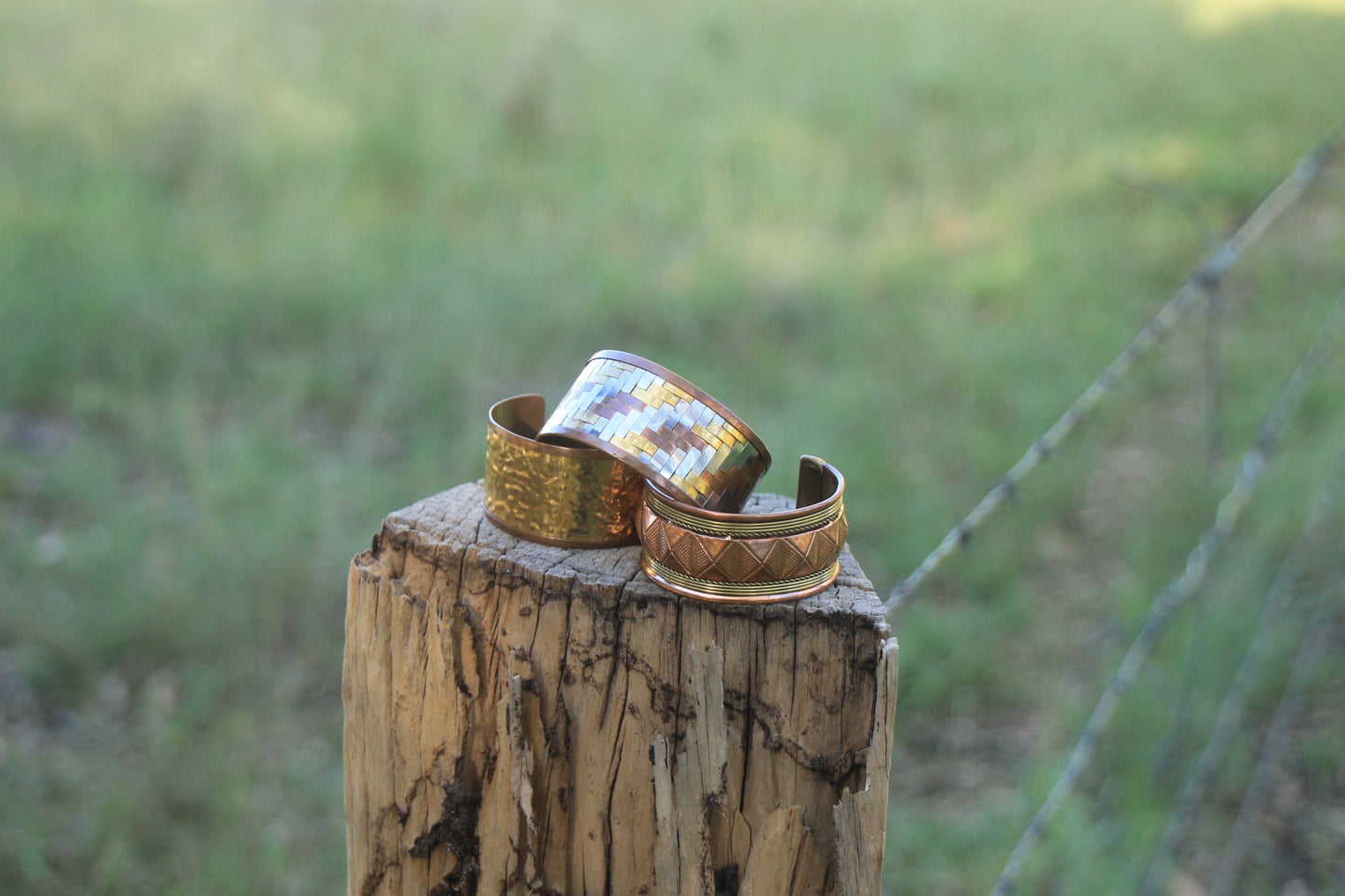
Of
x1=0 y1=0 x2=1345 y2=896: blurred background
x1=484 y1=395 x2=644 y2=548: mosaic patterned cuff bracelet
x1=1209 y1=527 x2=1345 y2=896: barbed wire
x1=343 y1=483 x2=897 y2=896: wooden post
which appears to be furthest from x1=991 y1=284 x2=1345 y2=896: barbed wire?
x1=484 y1=395 x2=644 y2=548: mosaic patterned cuff bracelet

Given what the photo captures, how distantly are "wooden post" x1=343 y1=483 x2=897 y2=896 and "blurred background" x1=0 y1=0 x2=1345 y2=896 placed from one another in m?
1.00

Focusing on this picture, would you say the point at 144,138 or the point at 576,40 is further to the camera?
the point at 576,40

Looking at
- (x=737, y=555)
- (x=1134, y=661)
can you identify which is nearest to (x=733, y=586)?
(x=737, y=555)

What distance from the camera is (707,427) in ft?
3.41

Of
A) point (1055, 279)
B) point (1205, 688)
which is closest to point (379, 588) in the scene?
point (1205, 688)

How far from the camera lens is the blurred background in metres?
2.31

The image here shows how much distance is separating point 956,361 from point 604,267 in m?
1.45

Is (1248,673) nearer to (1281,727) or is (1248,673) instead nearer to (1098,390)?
(1281,727)

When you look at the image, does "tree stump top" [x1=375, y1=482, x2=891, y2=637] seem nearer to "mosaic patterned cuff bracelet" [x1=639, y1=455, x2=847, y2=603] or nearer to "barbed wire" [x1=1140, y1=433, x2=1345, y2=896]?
"mosaic patterned cuff bracelet" [x1=639, y1=455, x2=847, y2=603]

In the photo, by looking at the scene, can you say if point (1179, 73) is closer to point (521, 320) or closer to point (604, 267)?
point (604, 267)

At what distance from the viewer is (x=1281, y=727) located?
2473 mm

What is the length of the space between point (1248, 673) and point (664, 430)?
6.80 ft

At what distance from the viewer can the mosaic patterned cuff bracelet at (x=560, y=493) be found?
1026 mm

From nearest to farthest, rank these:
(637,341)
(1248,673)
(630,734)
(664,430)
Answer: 1. (630,734)
2. (664,430)
3. (1248,673)
4. (637,341)
